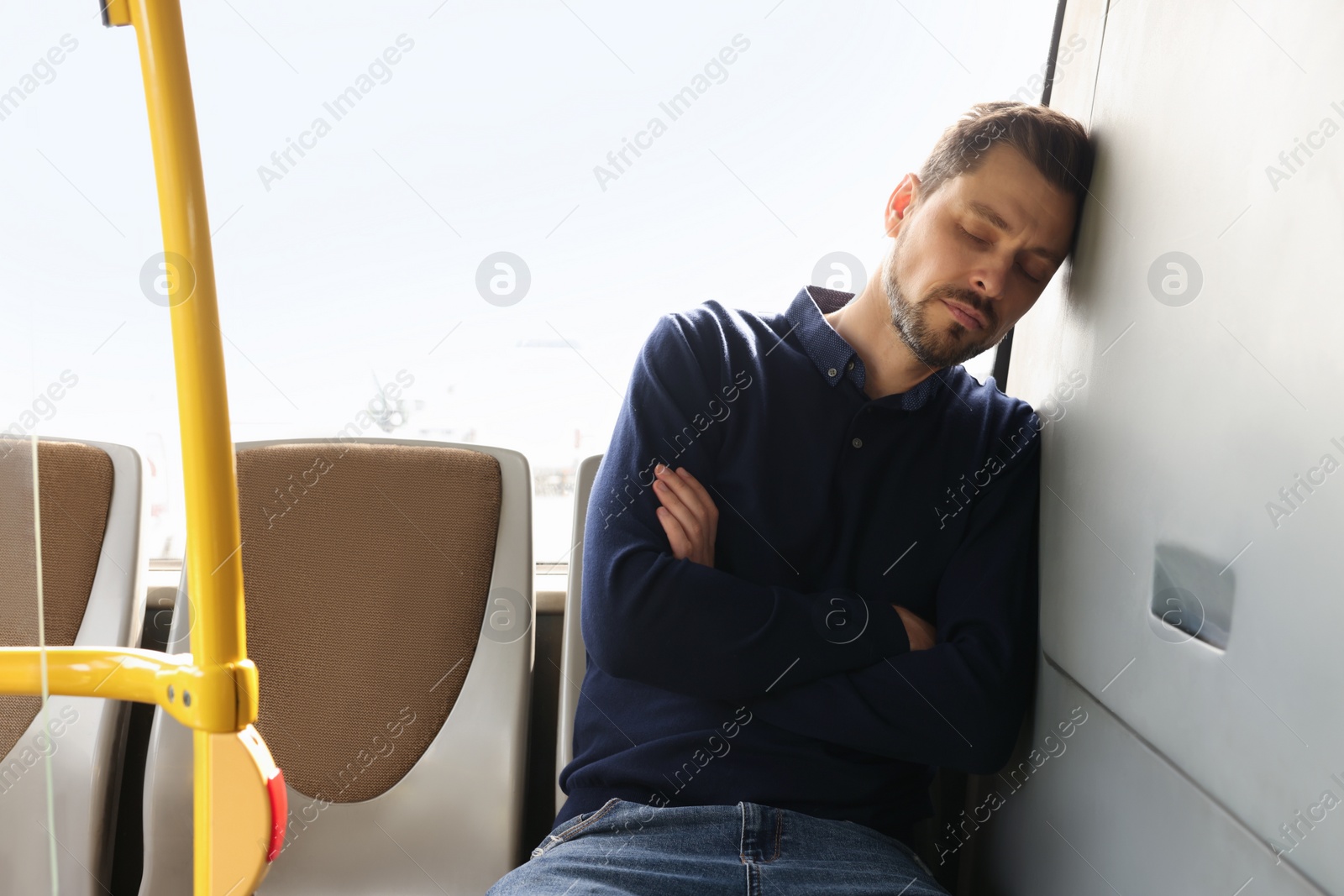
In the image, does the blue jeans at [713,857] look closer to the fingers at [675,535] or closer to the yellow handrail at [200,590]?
the fingers at [675,535]

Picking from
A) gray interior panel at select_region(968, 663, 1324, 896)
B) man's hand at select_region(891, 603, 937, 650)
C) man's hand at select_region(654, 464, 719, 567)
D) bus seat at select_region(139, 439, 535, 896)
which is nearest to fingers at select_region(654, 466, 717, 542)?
man's hand at select_region(654, 464, 719, 567)

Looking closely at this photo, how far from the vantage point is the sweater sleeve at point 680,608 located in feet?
3.82

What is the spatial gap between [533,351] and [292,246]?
1.59 feet

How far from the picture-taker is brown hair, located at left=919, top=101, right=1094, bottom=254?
1.26m

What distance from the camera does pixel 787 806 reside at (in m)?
1.18

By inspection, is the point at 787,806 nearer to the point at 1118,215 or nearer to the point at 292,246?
the point at 1118,215

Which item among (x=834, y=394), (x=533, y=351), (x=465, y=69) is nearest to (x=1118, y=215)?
(x=834, y=394)

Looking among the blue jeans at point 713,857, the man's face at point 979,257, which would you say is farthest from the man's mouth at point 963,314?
the blue jeans at point 713,857

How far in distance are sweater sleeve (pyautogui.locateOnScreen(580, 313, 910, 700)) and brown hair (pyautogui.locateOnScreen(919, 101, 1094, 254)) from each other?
0.52m

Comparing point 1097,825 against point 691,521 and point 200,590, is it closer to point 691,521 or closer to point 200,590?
point 691,521

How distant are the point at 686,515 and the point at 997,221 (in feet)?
1.94

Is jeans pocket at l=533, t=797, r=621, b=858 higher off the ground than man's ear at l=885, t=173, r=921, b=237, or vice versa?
man's ear at l=885, t=173, r=921, b=237

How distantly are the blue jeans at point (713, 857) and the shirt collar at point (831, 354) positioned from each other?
60 cm

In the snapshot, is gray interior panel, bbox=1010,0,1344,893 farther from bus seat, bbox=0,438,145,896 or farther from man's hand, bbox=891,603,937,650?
bus seat, bbox=0,438,145,896
